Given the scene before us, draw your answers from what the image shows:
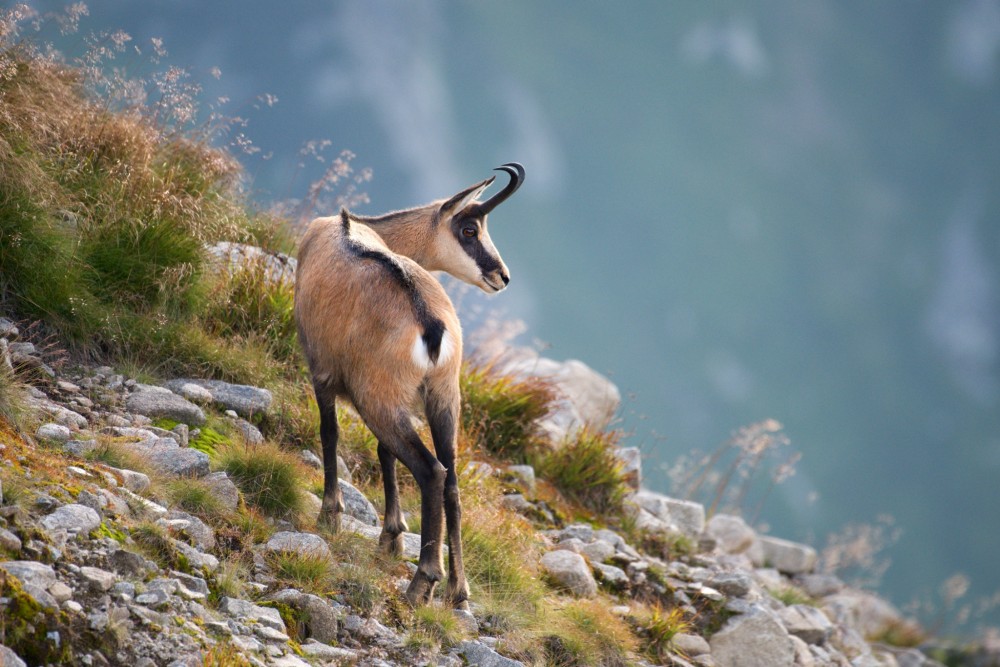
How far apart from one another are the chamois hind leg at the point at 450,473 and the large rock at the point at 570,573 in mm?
1746

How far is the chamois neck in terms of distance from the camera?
7012 millimetres

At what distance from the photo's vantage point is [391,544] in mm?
5816

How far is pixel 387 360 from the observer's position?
200 inches

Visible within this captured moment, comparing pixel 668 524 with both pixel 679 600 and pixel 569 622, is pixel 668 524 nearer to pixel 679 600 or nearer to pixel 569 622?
pixel 679 600

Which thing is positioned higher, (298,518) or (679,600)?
(679,600)

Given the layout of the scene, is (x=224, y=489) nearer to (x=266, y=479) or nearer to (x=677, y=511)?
(x=266, y=479)

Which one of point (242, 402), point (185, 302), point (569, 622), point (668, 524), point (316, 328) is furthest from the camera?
point (668, 524)

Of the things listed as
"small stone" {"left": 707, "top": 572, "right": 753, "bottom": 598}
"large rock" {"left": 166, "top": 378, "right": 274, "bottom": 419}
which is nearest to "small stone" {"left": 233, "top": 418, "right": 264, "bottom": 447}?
"large rock" {"left": 166, "top": 378, "right": 274, "bottom": 419}

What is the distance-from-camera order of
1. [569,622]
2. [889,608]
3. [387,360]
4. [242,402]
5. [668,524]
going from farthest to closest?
Answer: [889,608] → [668,524] → [242,402] → [569,622] → [387,360]

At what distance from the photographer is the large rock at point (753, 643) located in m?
7.52

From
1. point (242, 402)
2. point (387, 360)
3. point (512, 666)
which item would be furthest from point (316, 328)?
point (512, 666)

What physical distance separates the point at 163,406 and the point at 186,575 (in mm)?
2162

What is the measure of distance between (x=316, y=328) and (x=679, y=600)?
428cm

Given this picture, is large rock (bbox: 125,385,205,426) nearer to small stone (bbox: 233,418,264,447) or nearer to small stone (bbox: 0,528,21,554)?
small stone (bbox: 233,418,264,447)
